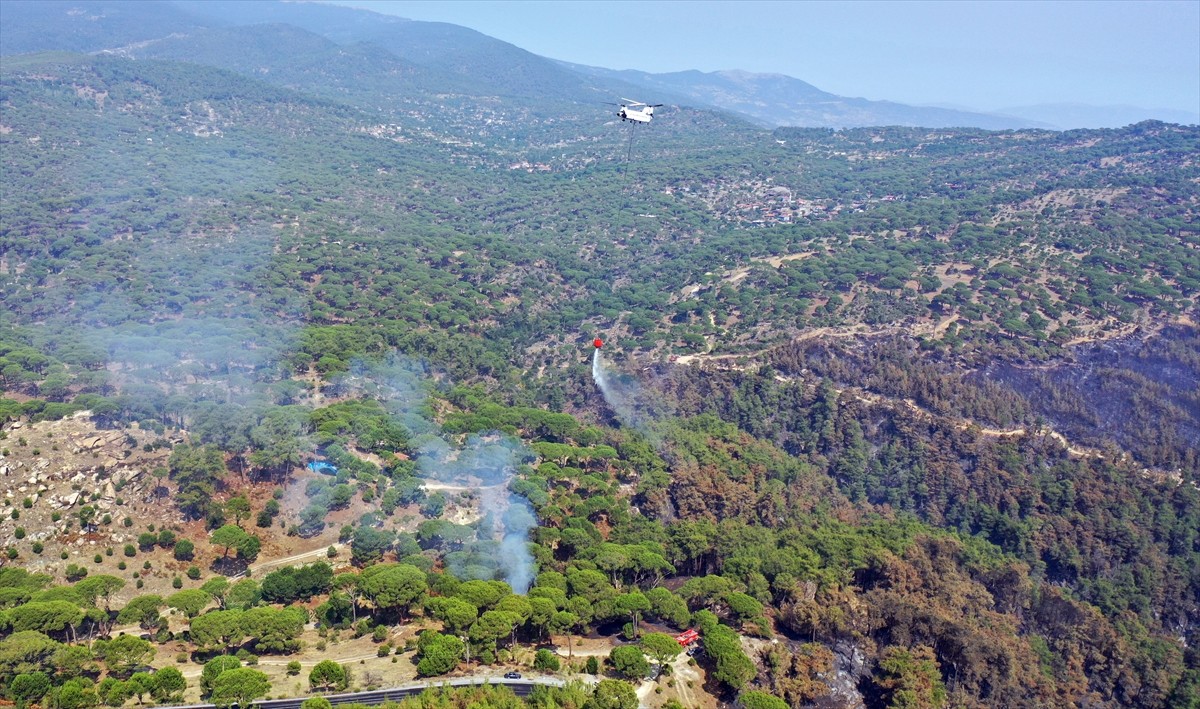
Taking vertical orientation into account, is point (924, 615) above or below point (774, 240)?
below

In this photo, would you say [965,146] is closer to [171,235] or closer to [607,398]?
[607,398]

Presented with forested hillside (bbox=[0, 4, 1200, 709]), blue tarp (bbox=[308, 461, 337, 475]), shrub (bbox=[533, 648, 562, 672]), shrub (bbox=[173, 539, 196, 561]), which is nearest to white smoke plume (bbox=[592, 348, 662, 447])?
forested hillside (bbox=[0, 4, 1200, 709])

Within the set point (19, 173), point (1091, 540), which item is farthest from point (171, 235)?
point (1091, 540)

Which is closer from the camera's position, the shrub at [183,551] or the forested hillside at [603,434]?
the forested hillside at [603,434]

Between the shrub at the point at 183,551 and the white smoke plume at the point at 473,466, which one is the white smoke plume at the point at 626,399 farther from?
the shrub at the point at 183,551

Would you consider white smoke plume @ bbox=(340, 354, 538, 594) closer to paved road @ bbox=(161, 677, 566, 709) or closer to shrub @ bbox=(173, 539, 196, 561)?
paved road @ bbox=(161, 677, 566, 709)

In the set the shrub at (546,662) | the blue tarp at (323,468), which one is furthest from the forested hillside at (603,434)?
the shrub at (546,662)
